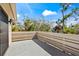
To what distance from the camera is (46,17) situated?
33.7ft

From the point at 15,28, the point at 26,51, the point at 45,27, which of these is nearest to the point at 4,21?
the point at 26,51

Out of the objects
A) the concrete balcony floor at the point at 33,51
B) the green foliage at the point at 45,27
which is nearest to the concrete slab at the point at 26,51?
the concrete balcony floor at the point at 33,51

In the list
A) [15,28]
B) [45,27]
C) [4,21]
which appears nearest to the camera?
[4,21]

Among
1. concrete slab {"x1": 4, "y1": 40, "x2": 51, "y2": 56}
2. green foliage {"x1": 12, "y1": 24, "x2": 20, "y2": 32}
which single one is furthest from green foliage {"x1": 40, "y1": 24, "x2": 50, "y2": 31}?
concrete slab {"x1": 4, "y1": 40, "x2": 51, "y2": 56}

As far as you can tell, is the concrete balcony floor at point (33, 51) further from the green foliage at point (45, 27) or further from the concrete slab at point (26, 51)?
the green foliage at point (45, 27)

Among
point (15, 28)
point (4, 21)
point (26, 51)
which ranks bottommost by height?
point (26, 51)

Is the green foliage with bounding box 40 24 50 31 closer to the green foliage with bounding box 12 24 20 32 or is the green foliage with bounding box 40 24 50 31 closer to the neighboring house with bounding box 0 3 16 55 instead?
the green foliage with bounding box 12 24 20 32

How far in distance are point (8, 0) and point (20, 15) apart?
28.7 ft

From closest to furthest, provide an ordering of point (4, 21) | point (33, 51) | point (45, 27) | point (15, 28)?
point (4, 21), point (33, 51), point (15, 28), point (45, 27)

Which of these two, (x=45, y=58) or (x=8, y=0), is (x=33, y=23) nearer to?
(x=45, y=58)

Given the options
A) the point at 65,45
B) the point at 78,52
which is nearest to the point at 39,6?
the point at 65,45

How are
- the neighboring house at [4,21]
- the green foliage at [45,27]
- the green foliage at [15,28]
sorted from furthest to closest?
1. the green foliage at [45,27]
2. the green foliage at [15,28]
3. the neighboring house at [4,21]

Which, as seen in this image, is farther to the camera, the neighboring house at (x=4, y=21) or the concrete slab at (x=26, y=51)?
the concrete slab at (x=26, y=51)

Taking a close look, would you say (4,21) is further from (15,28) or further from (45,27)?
(45,27)
